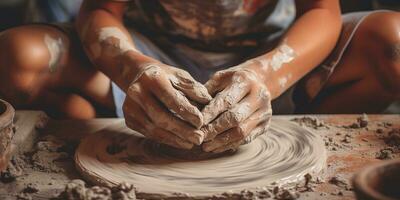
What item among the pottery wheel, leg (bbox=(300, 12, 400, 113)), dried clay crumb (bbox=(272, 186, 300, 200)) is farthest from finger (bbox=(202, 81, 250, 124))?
leg (bbox=(300, 12, 400, 113))

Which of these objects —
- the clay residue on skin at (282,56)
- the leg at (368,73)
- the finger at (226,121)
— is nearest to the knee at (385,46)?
the leg at (368,73)

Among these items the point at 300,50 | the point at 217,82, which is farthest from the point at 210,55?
the point at 217,82

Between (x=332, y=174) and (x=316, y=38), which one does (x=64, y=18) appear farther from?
(x=332, y=174)

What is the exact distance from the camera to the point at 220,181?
53.2 inches

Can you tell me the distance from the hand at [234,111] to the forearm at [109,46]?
11.6 inches

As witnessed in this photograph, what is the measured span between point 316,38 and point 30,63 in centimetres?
98

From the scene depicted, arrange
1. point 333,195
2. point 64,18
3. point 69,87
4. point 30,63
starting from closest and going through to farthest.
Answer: point 333,195 → point 30,63 → point 69,87 → point 64,18

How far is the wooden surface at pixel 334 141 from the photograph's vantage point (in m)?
1.35

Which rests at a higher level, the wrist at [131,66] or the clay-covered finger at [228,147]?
the wrist at [131,66]

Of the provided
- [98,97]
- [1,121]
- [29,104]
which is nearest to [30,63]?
[29,104]

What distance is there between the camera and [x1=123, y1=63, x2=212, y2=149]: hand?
55.9 inches

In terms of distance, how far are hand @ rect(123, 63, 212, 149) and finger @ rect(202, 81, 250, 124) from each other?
1.0 inches

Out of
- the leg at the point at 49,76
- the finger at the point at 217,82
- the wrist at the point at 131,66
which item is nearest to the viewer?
the finger at the point at 217,82

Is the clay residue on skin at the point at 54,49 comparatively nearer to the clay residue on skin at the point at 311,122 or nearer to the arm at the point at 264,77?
the arm at the point at 264,77
